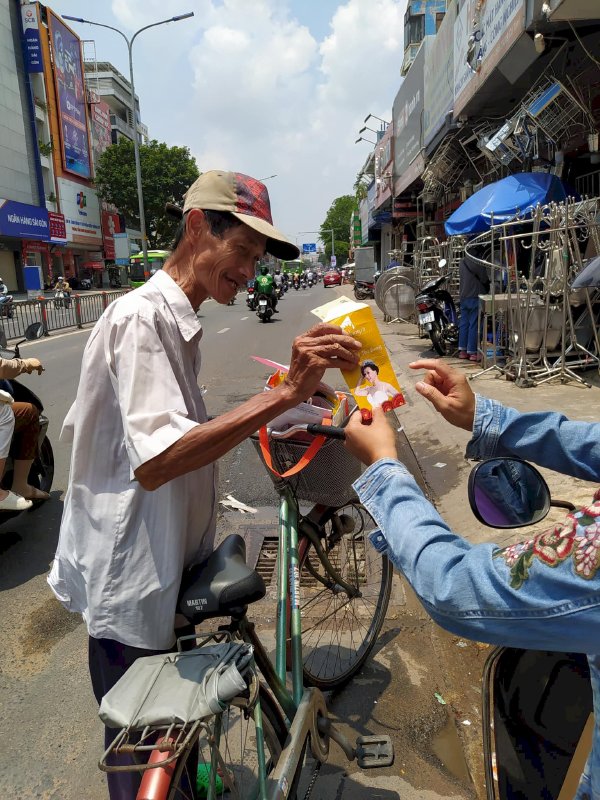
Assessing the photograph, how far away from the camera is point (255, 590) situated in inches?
57.5

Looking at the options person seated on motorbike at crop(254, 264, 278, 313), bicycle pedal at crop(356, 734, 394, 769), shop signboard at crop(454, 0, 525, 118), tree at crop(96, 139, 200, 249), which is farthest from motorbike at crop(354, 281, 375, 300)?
bicycle pedal at crop(356, 734, 394, 769)

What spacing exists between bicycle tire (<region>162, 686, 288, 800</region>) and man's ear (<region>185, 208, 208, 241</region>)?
1155 millimetres

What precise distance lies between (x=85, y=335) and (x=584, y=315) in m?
12.7

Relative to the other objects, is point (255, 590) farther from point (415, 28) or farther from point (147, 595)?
point (415, 28)

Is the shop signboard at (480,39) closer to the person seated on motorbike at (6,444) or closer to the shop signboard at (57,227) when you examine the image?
the person seated on motorbike at (6,444)

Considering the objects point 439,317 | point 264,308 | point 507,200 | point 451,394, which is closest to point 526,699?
point 451,394

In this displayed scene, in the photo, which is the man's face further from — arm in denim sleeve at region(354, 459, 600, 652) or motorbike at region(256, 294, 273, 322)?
motorbike at region(256, 294, 273, 322)

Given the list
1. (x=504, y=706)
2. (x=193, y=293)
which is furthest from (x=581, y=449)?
(x=193, y=293)

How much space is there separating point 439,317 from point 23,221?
33.1m

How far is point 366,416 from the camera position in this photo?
120 cm

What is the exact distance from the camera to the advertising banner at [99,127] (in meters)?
50.0

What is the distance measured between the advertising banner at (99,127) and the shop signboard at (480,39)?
4571 cm

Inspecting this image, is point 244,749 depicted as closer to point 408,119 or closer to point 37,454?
point 37,454

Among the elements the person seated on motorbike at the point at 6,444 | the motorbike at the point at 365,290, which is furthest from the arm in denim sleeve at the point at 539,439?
the motorbike at the point at 365,290
